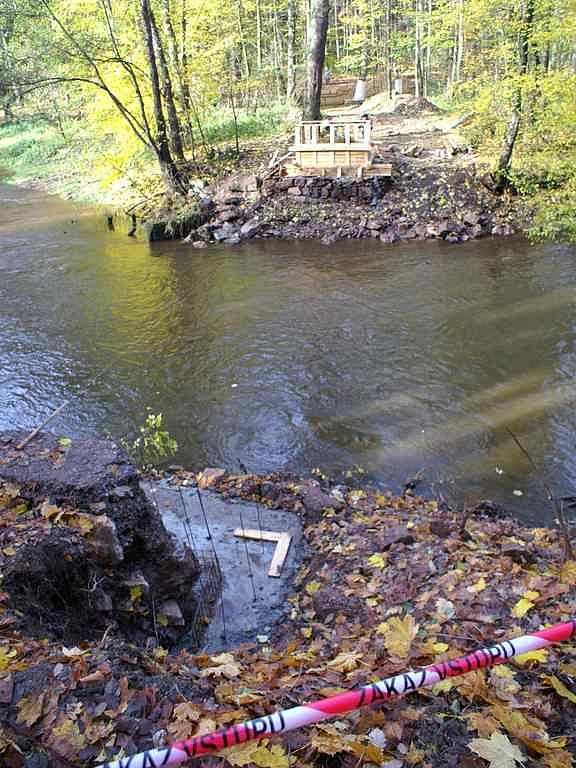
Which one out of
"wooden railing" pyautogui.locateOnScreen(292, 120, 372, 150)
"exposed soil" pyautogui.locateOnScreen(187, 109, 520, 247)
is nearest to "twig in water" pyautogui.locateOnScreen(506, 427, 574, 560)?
"exposed soil" pyautogui.locateOnScreen(187, 109, 520, 247)

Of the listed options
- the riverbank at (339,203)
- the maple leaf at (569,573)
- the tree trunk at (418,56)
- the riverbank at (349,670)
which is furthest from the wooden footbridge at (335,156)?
the maple leaf at (569,573)

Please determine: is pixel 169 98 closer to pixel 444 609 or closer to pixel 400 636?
pixel 444 609

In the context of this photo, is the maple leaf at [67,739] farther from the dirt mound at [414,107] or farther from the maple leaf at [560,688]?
the dirt mound at [414,107]

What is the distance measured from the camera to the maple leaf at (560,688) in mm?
2840

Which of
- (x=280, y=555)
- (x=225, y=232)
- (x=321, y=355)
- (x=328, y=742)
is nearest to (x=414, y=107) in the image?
(x=225, y=232)

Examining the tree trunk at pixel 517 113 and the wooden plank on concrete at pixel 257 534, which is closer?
the wooden plank on concrete at pixel 257 534

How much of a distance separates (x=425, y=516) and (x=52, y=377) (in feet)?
24.2

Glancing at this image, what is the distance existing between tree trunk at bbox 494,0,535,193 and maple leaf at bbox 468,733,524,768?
52.7 ft

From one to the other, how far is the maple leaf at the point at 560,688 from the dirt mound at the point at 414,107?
27.6m

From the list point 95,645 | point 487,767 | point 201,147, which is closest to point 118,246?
point 201,147

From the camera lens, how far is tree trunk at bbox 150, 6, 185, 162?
19.1m

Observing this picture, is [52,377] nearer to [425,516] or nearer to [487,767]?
[425,516]

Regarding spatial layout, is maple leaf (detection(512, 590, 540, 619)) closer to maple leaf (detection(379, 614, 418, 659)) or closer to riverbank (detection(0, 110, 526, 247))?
maple leaf (detection(379, 614, 418, 659))

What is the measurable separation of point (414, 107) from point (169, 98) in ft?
40.9
